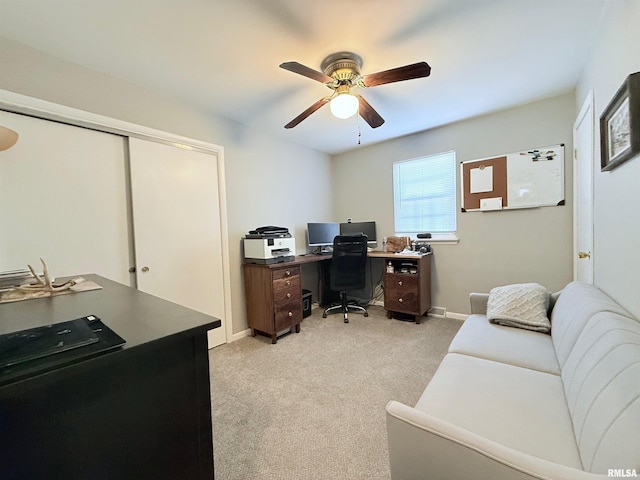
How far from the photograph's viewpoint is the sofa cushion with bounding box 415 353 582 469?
92 centimetres

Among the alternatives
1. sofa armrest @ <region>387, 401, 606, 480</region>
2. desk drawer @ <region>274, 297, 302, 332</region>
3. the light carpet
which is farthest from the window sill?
sofa armrest @ <region>387, 401, 606, 480</region>

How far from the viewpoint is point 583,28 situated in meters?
Result: 1.76

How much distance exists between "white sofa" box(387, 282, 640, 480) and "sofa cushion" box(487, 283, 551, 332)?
→ 25cm

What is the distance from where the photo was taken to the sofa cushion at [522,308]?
1841mm

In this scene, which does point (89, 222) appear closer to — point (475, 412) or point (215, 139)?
point (215, 139)

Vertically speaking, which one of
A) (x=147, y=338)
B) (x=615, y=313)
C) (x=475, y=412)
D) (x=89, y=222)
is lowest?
(x=475, y=412)

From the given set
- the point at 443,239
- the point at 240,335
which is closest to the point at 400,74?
the point at 443,239

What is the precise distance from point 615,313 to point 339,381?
5.58 feet

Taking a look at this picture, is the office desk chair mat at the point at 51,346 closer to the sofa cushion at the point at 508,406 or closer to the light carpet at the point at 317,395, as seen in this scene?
the light carpet at the point at 317,395

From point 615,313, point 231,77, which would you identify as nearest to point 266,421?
point 615,313

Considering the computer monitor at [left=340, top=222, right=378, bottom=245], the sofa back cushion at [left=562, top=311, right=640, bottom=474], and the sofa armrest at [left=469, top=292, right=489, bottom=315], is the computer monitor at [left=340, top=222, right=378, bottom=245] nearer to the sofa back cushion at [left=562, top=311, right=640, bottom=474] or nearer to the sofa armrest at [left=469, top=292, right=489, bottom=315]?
the sofa armrest at [left=469, top=292, right=489, bottom=315]

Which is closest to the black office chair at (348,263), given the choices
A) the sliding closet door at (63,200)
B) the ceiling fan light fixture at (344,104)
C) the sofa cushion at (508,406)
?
the ceiling fan light fixture at (344,104)

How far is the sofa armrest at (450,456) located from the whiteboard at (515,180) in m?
2.99

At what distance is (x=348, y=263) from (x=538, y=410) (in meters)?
2.55
